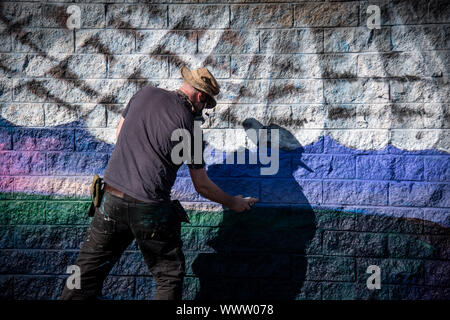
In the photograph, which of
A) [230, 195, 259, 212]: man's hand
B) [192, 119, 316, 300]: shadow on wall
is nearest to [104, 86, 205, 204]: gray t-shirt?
[230, 195, 259, 212]: man's hand

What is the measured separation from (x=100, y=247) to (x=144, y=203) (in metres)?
0.43

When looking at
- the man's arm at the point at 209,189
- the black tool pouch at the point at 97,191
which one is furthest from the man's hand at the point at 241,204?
the black tool pouch at the point at 97,191

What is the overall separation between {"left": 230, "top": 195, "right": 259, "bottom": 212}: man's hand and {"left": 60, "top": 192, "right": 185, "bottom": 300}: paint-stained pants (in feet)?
1.58

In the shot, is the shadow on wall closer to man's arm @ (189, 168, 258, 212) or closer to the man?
man's arm @ (189, 168, 258, 212)

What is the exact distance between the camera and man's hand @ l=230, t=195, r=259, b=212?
3.05 meters

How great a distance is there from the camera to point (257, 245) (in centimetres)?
343

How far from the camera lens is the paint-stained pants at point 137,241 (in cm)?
271

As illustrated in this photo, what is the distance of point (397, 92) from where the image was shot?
3270 mm

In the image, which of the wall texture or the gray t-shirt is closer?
the gray t-shirt
